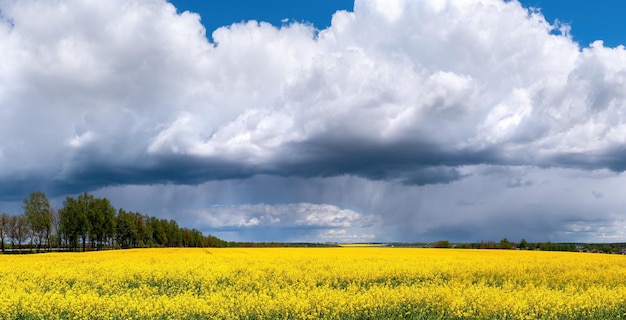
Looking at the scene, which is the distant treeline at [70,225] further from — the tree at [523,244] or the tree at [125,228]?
the tree at [523,244]

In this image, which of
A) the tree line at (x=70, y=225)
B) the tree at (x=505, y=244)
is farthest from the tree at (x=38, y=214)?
the tree at (x=505, y=244)

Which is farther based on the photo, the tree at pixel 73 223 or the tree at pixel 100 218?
the tree at pixel 100 218

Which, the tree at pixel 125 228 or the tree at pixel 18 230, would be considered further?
the tree at pixel 125 228

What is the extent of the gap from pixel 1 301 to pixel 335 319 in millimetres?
11173

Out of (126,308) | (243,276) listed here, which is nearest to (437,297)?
(126,308)

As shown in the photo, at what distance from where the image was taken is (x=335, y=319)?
14.9m

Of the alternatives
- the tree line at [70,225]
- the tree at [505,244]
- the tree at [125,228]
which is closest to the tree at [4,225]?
the tree line at [70,225]

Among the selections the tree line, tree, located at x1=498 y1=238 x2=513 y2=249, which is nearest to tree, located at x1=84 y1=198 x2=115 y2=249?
the tree line

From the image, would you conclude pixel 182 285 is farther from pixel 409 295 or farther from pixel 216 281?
pixel 409 295

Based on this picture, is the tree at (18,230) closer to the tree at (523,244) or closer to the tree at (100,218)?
the tree at (100,218)

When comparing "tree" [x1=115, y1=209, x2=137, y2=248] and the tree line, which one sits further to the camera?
"tree" [x1=115, y1=209, x2=137, y2=248]

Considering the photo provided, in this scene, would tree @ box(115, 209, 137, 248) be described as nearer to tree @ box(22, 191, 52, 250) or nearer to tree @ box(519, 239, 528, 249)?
tree @ box(22, 191, 52, 250)

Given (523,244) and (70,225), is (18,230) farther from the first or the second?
(523,244)

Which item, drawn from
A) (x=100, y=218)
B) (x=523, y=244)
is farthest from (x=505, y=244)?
(x=100, y=218)
